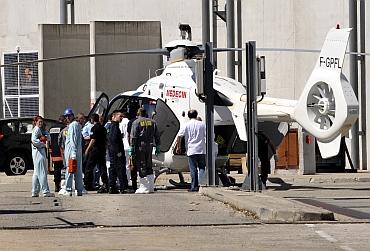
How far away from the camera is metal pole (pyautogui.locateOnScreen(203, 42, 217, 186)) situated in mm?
21234

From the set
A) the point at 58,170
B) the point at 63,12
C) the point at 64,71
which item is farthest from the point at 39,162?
the point at 63,12

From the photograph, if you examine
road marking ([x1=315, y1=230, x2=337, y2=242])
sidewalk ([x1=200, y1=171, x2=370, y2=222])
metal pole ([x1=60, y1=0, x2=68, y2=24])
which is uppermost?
metal pole ([x1=60, y1=0, x2=68, y2=24])

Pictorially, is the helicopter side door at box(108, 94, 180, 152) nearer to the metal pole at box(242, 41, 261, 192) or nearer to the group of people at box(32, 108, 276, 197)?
the group of people at box(32, 108, 276, 197)

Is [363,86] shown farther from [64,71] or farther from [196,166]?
[196,166]

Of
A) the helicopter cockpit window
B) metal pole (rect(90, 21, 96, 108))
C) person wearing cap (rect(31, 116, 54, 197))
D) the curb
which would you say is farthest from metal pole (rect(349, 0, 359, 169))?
the curb

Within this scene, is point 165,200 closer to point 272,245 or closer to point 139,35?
point 272,245

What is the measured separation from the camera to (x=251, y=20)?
123 feet

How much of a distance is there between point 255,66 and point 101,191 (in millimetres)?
4563

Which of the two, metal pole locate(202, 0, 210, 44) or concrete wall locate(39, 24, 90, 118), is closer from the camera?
metal pole locate(202, 0, 210, 44)

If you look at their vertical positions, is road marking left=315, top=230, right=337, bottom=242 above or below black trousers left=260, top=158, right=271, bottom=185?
below

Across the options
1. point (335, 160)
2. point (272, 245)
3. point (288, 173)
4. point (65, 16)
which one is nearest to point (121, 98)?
point (288, 173)

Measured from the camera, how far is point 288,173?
31.0m

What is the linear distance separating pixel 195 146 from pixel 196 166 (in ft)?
1.45

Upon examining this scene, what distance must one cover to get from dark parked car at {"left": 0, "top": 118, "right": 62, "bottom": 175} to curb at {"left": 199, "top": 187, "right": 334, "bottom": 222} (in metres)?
15.6
